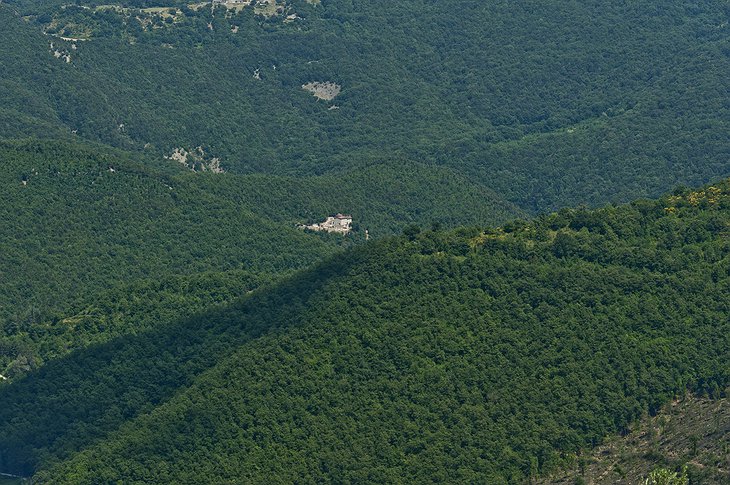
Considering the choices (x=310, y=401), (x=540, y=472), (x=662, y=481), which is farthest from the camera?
(x=310, y=401)

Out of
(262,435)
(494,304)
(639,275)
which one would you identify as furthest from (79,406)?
(639,275)

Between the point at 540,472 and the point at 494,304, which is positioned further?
the point at 494,304

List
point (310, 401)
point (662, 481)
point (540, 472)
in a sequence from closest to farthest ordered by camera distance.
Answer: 1. point (662, 481)
2. point (540, 472)
3. point (310, 401)

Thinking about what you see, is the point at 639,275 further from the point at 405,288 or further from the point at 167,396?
the point at 167,396

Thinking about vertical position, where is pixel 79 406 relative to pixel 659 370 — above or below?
below

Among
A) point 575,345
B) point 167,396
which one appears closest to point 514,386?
point 575,345

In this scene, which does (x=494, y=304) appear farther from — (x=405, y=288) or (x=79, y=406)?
(x=79, y=406)
